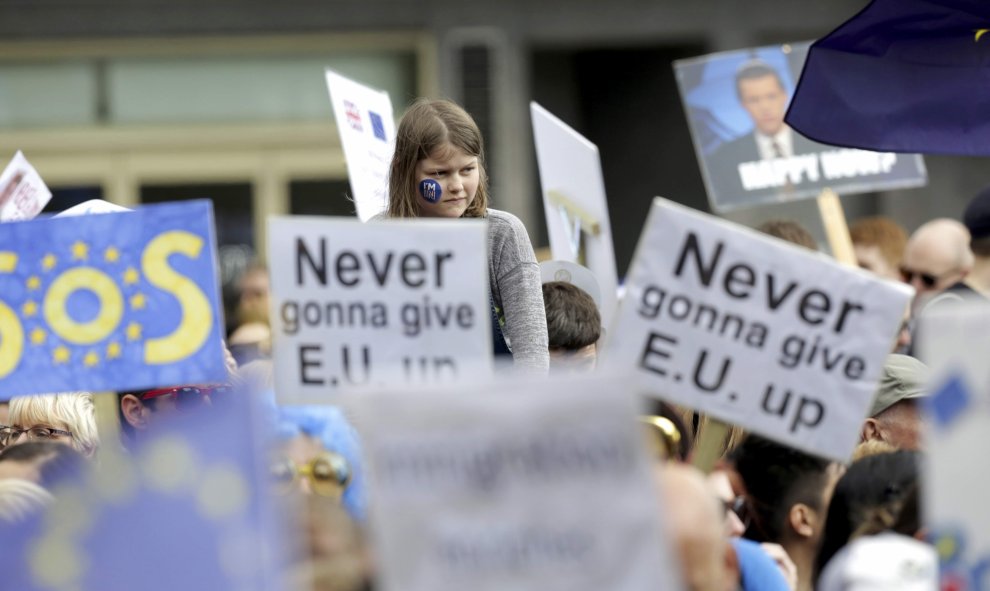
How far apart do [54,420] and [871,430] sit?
232cm

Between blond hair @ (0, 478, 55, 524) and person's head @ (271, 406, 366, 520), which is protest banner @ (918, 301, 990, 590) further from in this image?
blond hair @ (0, 478, 55, 524)

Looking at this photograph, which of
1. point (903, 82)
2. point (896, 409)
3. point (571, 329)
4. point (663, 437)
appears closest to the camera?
point (663, 437)

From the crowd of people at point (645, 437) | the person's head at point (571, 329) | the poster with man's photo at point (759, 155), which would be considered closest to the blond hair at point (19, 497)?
the crowd of people at point (645, 437)

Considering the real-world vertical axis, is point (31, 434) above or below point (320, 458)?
below

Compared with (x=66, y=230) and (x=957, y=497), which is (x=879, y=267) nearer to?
(x=66, y=230)

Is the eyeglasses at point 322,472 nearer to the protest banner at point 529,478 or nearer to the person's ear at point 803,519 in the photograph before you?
the protest banner at point 529,478

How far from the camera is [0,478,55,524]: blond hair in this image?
3.32m

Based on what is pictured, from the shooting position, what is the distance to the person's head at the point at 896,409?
15.8 feet

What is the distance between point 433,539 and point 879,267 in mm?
5702

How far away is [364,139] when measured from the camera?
6250mm

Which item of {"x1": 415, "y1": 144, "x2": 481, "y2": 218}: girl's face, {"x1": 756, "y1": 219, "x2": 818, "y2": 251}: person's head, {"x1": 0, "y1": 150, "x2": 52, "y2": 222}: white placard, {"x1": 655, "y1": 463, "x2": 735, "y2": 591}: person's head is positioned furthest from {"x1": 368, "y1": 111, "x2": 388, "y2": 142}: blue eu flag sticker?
{"x1": 655, "y1": 463, "x2": 735, "y2": 591}: person's head

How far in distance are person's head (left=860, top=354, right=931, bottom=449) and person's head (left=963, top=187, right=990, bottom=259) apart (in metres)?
1.43

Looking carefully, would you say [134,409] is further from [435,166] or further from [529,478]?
[529,478]

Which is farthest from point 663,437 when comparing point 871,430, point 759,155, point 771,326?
point 759,155
